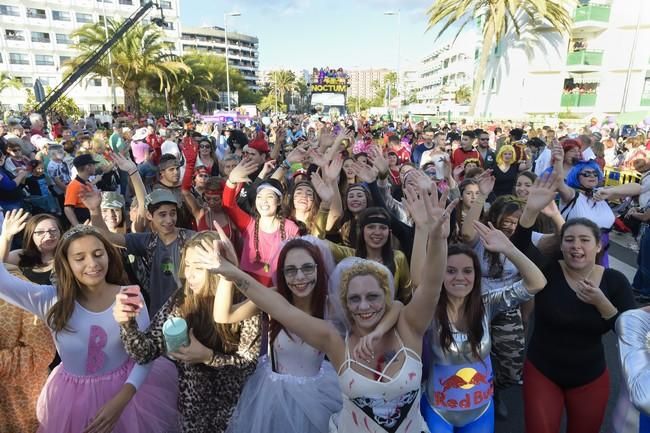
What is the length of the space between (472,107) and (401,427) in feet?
96.5

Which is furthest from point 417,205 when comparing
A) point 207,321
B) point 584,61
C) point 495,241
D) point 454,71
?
point 454,71

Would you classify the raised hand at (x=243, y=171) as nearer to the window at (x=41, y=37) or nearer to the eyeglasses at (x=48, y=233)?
the eyeglasses at (x=48, y=233)

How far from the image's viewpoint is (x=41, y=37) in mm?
52000

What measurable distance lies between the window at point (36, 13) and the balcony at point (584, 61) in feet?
195

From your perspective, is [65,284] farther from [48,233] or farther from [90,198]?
[90,198]

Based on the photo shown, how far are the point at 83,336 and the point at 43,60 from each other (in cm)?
6513

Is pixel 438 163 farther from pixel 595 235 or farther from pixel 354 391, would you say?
pixel 354 391

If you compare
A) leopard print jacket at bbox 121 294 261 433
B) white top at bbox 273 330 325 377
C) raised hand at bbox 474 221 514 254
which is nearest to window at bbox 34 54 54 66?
leopard print jacket at bbox 121 294 261 433

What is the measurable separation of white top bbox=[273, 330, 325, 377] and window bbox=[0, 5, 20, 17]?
6602 centimetres

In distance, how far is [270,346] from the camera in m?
2.53

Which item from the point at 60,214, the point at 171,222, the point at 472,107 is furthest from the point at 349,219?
the point at 472,107

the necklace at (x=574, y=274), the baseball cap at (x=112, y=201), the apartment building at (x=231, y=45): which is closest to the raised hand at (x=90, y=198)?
the baseball cap at (x=112, y=201)

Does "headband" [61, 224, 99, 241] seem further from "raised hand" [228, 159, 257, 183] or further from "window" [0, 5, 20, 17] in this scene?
"window" [0, 5, 20, 17]

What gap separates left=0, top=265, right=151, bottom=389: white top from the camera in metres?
2.27
